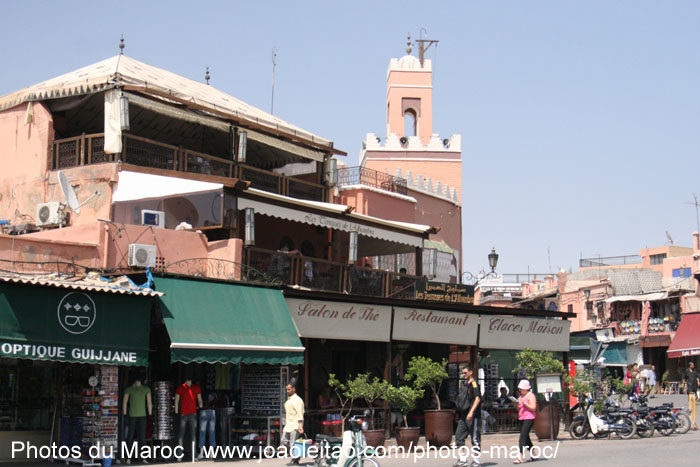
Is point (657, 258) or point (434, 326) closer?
point (434, 326)

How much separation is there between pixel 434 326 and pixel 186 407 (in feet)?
25.8

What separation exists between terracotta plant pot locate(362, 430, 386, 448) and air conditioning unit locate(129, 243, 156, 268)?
17.5 feet

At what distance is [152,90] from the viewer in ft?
68.8

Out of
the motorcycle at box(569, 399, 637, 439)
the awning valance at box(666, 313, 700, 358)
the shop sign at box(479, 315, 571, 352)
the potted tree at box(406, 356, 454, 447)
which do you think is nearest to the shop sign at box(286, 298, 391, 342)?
the potted tree at box(406, 356, 454, 447)

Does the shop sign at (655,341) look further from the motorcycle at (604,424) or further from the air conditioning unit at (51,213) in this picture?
the air conditioning unit at (51,213)

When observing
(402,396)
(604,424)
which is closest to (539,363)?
(604,424)

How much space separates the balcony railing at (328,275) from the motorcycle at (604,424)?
4.87m

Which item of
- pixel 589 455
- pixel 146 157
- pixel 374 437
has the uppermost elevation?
pixel 146 157

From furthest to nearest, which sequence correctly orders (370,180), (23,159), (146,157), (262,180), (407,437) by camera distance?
(370,180), (262,180), (23,159), (146,157), (407,437)

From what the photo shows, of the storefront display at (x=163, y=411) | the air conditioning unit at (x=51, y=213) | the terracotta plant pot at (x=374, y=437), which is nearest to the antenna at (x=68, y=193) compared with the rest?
the air conditioning unit at (x=51, y=213)

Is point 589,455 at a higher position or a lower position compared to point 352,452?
lower

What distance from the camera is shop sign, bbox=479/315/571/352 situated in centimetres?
2317

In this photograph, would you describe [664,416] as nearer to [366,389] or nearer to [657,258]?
[366,389]

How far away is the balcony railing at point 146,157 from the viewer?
2047 centimetres
